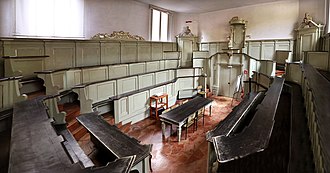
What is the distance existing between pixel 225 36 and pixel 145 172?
8.16 metres

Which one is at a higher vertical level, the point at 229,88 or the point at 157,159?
the point at 229,88

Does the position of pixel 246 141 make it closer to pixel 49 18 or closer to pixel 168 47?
pixel 49 18

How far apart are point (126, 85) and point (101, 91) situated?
3.12 ft

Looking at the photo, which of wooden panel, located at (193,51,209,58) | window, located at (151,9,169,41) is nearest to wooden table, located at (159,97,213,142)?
wooden panel, located at (193,51,209,58)

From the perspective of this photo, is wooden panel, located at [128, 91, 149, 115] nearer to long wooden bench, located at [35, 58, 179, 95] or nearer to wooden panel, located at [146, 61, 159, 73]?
long wooden bench, located at [35, 58, 179, 95]

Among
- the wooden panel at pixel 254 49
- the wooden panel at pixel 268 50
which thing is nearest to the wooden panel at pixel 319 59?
the wooden panel at pixel 268 50

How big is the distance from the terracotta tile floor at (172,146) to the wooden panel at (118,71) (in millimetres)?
1468

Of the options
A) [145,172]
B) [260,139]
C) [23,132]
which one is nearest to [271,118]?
[260,139]

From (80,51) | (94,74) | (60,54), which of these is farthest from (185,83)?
(60,54)

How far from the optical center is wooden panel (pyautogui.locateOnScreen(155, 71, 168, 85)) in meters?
7.11

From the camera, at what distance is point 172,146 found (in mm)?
4605

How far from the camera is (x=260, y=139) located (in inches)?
72.6

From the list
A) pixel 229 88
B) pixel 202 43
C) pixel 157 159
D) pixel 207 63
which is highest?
pixel 202 43

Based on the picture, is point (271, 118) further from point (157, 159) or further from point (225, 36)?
point (225, 36)
